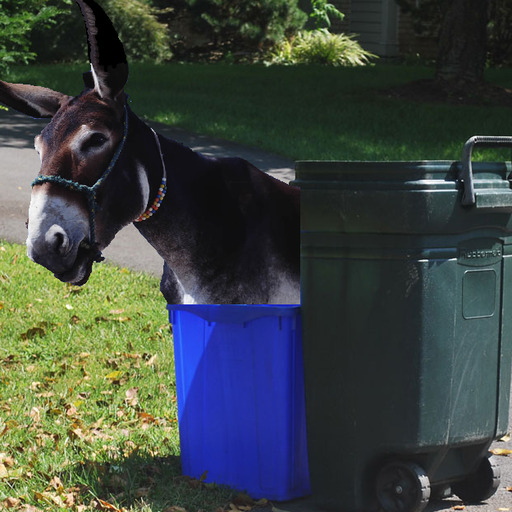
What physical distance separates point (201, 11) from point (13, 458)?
868 inches

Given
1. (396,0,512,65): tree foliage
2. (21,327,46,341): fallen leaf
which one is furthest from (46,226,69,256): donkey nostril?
(396,0,512,65): tree foliage

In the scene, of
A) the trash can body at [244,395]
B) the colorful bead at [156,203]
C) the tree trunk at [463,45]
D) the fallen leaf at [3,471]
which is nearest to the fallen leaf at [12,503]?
the fallen leaf at [3,471]

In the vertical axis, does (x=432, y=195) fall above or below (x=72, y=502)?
above

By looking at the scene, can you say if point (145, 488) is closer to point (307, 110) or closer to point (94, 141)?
point (94, 141)

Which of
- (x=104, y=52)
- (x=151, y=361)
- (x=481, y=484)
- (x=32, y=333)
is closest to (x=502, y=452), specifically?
(x=481, y=484)

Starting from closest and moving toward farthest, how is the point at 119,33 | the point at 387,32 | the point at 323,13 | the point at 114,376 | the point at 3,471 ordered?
the point at 3,471, the point at 114,376, the point at 119,33, the point at 323,13, the point at 387,32

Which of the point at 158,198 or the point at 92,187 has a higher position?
the point at 92,187

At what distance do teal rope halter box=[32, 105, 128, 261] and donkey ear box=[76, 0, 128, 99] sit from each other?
133 millimetres

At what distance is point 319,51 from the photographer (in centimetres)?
2520

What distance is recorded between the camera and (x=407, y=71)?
75.5 ft

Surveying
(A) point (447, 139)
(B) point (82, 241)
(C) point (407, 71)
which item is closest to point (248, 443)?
(B) point (82, 241)

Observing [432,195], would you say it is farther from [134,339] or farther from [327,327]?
[134,339]

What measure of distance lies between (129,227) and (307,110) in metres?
6.81

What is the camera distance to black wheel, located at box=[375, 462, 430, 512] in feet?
13.4
